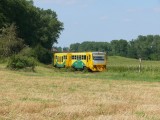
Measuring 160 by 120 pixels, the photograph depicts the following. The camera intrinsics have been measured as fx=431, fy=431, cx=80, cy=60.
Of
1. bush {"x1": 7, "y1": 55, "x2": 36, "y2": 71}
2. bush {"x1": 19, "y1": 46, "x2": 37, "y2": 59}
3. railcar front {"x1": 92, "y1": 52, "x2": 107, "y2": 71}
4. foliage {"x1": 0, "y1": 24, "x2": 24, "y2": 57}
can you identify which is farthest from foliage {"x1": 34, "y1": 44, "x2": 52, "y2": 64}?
bush {"x1": 7, "y1": 55, "x2": 36, "y2": 71}

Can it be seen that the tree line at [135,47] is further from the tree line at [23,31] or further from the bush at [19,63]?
the bush at [19,63]

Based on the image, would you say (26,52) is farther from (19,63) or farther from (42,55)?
(19,63)

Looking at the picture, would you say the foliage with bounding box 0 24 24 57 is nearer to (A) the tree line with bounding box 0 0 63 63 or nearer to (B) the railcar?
(A) the tree line with bounding box 0 0 63 63

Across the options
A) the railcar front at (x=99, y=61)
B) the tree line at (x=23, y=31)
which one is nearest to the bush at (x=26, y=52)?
the tree line at (x=23, y=31)

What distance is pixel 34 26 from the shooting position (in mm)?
79438

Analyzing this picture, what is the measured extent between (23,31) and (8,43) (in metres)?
19.2

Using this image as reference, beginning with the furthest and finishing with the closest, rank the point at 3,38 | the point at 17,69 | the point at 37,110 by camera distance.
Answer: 1. the point at 3,38
2. the point at 17,69
3. the point at 37,110

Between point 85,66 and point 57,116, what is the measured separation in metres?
40.5

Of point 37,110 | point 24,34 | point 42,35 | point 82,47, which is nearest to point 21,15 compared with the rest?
point 24,34

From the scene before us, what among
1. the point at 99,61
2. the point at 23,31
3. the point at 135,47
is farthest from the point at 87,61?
the point at 135,47

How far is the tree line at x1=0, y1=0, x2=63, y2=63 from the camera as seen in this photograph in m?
57.1

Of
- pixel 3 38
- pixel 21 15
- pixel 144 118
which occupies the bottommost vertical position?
pixel 144 118

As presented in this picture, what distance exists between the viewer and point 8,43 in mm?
55938

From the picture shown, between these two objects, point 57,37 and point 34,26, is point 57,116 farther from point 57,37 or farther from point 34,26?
point 57,37
